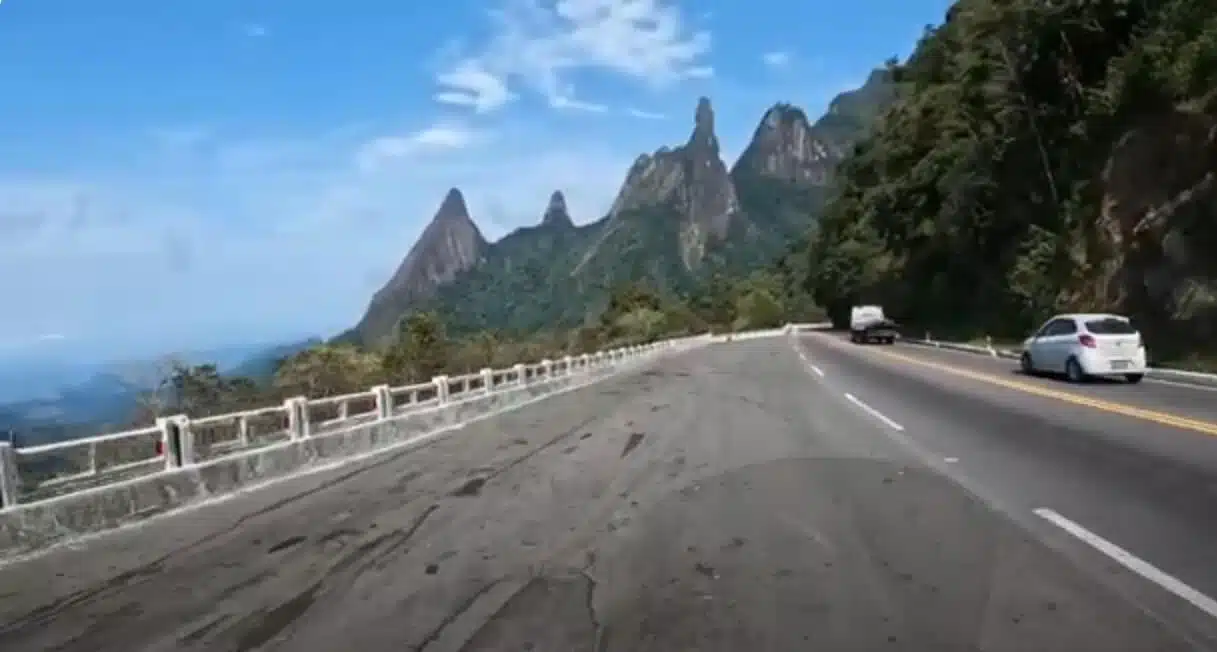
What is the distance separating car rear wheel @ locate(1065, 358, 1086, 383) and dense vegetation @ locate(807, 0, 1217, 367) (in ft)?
21.8

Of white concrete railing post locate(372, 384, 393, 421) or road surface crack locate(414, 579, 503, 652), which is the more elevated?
white concrete railing post locate(372, 384, 393, 421)

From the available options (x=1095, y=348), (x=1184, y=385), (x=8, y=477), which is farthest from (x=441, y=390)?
(x=1184, y=385)

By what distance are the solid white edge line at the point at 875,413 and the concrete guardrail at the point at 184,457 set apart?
768cm

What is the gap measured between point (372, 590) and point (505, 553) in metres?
1.42

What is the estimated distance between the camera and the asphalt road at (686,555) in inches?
254

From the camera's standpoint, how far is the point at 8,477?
33.0 ft

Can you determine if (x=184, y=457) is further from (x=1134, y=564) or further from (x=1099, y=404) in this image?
(x=1099, y=404)

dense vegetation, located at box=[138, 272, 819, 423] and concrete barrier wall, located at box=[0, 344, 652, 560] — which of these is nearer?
concrete barrier wall, located at box=[0, 344, 652, 560]

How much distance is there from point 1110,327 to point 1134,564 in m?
21.4

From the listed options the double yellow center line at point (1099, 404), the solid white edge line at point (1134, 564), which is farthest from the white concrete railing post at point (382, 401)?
the solid white edge line at point (1134, 564)

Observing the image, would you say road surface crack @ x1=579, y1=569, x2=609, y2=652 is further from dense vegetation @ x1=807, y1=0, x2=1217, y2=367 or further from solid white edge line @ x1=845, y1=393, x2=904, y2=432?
dense vegetation @ x1=807, y1=0, x2=1217, y2=367

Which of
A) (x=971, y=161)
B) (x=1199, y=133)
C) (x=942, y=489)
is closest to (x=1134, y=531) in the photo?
(x=942, y=489)

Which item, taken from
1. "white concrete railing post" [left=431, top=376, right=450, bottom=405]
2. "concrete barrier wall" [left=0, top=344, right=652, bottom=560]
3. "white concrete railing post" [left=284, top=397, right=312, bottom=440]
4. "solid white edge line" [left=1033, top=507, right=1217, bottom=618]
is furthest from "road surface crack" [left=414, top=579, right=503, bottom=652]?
"white concrete railing post" [left=431, top=376, right=450, bottom=405]

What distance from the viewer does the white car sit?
26672 millimetres
